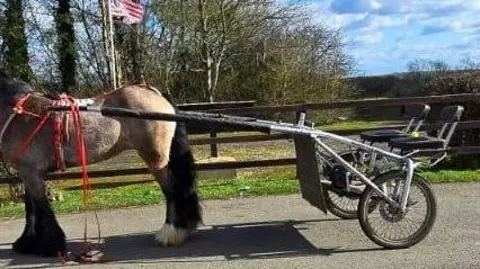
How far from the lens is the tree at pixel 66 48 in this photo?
89.2 feet

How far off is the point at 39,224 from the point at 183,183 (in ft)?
4.88

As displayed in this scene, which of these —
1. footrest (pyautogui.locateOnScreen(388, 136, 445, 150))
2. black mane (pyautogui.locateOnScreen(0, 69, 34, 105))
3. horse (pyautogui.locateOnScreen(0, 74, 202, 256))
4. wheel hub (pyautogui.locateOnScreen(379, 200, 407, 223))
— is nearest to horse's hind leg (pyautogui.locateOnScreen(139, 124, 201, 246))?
horse (pyautogui.locateOnScreen(0, 74, 202, 256))

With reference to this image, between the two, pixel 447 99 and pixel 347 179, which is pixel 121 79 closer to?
pixel 447 99

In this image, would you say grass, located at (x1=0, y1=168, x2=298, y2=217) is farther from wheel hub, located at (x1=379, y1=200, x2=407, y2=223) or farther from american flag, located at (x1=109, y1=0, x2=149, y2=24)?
american flag, located at (x1=109, y1=0, x2=149, y2=24)

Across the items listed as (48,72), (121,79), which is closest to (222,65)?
(121,79)

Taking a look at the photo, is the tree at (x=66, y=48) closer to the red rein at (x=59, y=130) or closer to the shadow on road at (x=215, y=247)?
the shadow on road at (x=215, y=247)

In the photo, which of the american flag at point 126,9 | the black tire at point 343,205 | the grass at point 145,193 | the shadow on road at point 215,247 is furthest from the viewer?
the american flag at point 126,9

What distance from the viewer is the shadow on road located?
6711 millimetres

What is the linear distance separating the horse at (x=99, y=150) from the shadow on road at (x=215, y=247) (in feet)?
0.55

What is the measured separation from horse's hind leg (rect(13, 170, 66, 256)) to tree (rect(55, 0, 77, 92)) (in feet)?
68.2

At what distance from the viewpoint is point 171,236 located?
23.5ft

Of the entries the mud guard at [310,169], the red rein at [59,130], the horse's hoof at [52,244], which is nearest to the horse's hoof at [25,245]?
the horse's hoof at [52,244]

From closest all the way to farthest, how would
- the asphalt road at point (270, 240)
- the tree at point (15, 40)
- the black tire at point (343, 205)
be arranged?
1. the asphalt road at point (270, 240)
2. the black tire at point (343, 205)
3. the tree at point (15, 40)

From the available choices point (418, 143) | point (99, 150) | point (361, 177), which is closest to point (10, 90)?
point (99, 150)
